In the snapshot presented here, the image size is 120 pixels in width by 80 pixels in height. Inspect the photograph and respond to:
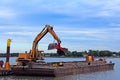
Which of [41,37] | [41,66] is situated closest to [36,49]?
[41,37]

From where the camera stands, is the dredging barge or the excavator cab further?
the excavator cab

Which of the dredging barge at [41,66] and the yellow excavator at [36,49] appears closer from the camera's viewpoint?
the dredging barge at [41,66]

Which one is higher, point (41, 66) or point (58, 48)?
point (58, 48)

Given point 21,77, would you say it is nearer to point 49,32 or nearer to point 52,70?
point 52,70

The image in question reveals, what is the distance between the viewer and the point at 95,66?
2405 inches

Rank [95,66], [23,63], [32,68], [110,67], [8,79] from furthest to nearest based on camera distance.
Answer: [110,67]
[95,66]
[23,63]
[32,68]
[8,79]

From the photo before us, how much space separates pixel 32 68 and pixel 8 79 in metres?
3.95

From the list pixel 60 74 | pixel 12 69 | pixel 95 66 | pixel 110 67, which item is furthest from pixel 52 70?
pixel 110 67

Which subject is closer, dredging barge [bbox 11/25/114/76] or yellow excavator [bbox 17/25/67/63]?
dredging barge [bbox 11/25/114/76]

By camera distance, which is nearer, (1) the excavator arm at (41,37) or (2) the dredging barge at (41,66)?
(2) the dredging barge at (41,66)

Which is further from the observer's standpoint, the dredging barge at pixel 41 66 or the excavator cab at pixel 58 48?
the excavator cab at pixel 58 48

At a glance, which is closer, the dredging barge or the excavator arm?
the dredging barge

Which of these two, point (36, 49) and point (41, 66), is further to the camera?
point (36, 49)

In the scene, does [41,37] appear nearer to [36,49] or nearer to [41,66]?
[36,49]
